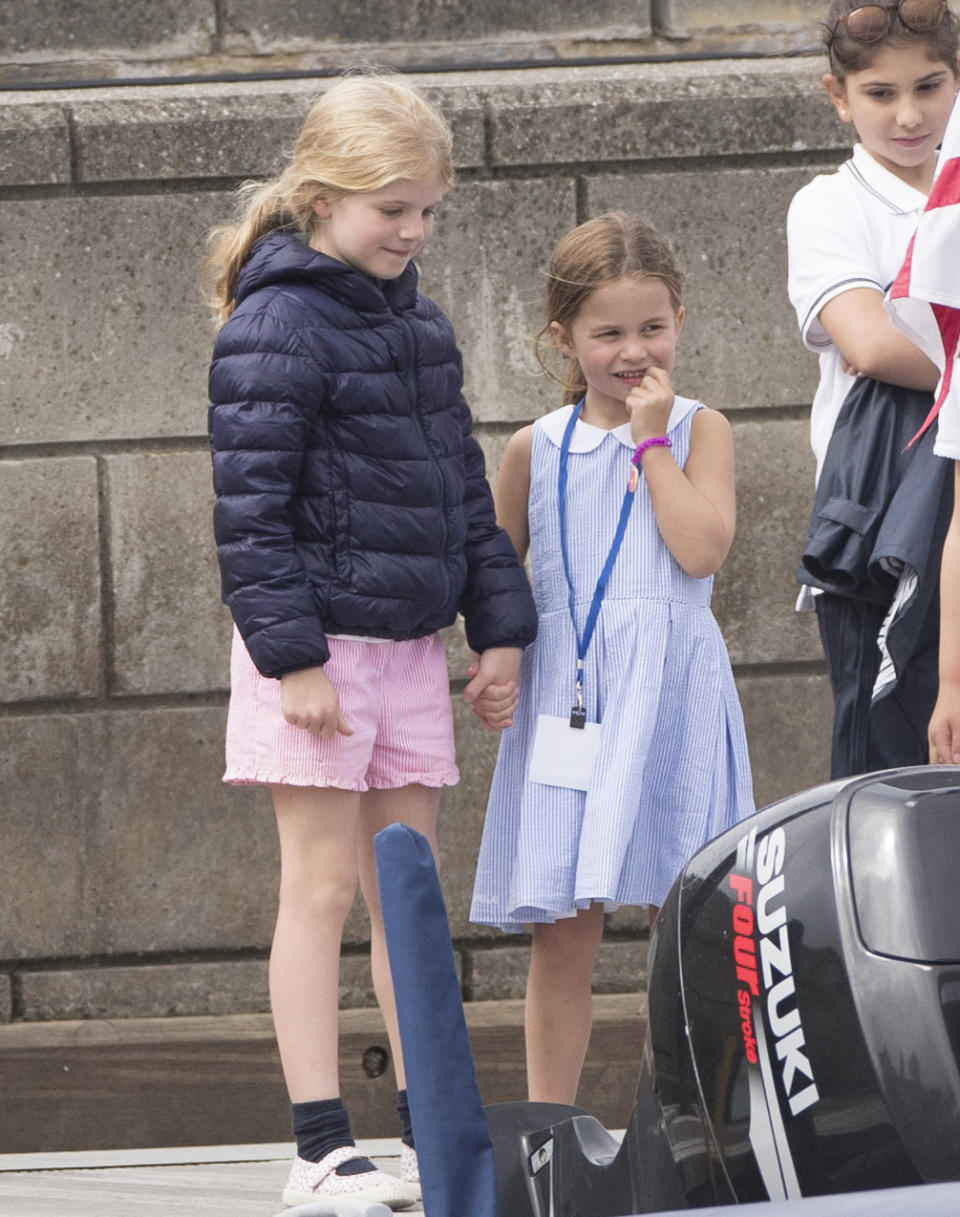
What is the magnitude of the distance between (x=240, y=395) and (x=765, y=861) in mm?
1382

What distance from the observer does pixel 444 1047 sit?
1355 mm

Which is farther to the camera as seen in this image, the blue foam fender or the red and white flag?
the red and white flag

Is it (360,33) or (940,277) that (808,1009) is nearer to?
(940,277)

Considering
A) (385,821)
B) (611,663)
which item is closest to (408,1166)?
(385,821)

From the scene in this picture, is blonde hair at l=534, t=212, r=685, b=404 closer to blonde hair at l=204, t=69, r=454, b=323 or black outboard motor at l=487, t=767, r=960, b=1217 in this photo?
blonde hair at l=204, t=69, r=454, b=323

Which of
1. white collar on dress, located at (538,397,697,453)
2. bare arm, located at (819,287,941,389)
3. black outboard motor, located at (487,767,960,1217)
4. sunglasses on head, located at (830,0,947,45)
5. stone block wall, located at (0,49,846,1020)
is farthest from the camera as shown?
stone block wall, located at (0,49,846,1020)

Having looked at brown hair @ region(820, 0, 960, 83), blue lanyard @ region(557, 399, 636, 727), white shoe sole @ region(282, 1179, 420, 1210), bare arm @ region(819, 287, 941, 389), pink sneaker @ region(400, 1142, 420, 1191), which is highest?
brown hair @ region(820, 0, 960, 83)

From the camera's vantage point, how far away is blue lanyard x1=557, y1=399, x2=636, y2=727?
113 inches

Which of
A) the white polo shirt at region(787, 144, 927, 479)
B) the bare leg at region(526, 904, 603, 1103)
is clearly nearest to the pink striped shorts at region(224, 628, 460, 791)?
the bare leg at region(526, 904, 603, 1103)

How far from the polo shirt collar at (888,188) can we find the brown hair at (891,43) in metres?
0.14

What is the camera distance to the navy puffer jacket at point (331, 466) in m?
2.63

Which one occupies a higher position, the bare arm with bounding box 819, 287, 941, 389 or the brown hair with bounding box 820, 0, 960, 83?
the brown hair with bounding box 820, 0, 960, 83

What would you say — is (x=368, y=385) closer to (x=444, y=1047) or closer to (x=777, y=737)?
(x=444, y=1047)

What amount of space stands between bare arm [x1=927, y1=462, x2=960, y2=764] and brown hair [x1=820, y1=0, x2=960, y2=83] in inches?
33.1
